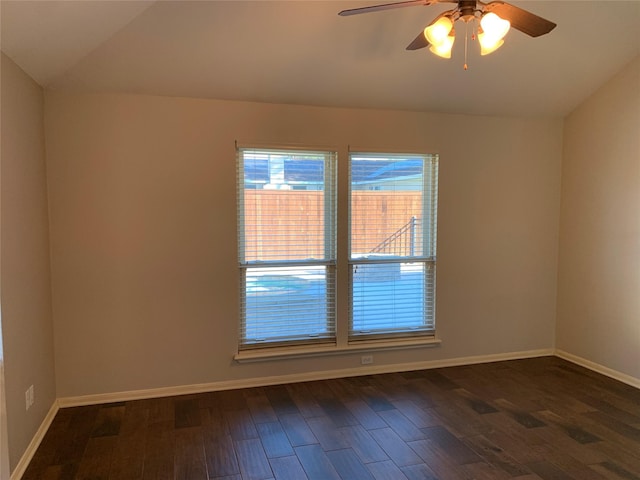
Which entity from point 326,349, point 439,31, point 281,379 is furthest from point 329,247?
point 439,31

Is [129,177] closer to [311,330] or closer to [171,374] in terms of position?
[171,374]

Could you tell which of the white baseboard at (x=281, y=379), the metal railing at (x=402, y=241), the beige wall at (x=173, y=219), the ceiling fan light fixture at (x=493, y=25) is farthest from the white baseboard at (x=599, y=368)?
the ceiling fan light fixture at (x=493, y=25)

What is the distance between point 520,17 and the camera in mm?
2127

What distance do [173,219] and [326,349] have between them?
169 cm

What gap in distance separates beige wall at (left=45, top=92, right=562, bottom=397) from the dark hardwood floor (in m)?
0.34

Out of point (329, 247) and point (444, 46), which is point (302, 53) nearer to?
point (444, 46)

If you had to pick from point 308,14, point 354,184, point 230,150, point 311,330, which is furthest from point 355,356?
point 308,14

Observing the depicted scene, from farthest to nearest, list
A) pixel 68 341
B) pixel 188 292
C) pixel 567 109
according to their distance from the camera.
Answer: pixel 567 109 < pixel 188 292 < pixel 68 341

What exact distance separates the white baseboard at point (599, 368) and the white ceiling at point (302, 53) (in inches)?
97.8

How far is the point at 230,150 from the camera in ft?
11.9

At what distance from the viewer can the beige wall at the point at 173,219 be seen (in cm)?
336

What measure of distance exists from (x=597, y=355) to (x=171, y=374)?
378cm

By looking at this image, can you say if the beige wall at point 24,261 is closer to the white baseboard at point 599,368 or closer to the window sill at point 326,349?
the window sill at point 326,349

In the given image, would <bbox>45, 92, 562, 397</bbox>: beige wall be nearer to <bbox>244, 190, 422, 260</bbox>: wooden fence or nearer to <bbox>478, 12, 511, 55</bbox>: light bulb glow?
<bbox>244, 190, 422, 260</bbox>: wooden fence
